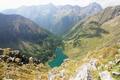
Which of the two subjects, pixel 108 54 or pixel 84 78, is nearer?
pixel 84 78

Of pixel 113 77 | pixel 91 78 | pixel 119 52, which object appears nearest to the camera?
pixel 113 77

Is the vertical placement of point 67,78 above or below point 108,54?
below

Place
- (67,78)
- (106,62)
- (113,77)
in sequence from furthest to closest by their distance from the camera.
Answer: (67,78) → (106,62) → (113,77)

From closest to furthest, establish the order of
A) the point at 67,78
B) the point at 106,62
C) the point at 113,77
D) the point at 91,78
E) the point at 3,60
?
1. the point at 113,77
2. the point at 91,78
3. the point at 106,62
4. the point at 67,78
5. the point at 3,60

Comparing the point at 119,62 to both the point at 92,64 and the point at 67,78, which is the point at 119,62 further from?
the point at 67,78

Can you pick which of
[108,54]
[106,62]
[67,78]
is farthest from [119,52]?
[67,78]

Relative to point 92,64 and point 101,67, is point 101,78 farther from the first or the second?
point 92,64

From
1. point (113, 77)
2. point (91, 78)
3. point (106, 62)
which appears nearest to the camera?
point (113, 77)

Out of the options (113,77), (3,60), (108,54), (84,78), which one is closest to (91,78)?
(84,78)

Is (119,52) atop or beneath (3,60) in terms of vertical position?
atop
